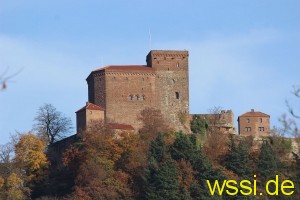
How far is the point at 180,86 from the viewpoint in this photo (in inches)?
2721

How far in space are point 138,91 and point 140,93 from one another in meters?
0.24

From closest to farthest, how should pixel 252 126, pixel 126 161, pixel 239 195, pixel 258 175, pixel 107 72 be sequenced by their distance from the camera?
pixel 239 195, pixel 258 175, pixel 126 161, pixel 107 72, pixel 252 126

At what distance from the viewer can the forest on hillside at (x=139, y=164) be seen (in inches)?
2328

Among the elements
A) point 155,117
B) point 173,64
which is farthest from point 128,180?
point 173,64

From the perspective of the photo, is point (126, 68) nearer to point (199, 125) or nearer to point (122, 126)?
point (122, 126)

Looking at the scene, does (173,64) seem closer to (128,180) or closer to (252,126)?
(128,180)

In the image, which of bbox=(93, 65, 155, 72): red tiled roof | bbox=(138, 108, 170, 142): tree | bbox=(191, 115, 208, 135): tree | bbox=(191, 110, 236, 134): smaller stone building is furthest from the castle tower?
bbox=(191, 110, 236, 134): smaller stone building

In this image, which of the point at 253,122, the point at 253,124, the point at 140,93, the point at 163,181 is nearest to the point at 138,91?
the point at 140,93

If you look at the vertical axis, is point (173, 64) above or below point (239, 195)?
above

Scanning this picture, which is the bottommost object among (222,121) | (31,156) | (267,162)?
(267,162)

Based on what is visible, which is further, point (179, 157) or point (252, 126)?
point (252, 126)

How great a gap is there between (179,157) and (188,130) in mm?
7400

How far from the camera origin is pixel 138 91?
67875 millimetres

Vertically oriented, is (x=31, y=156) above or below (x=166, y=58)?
below
